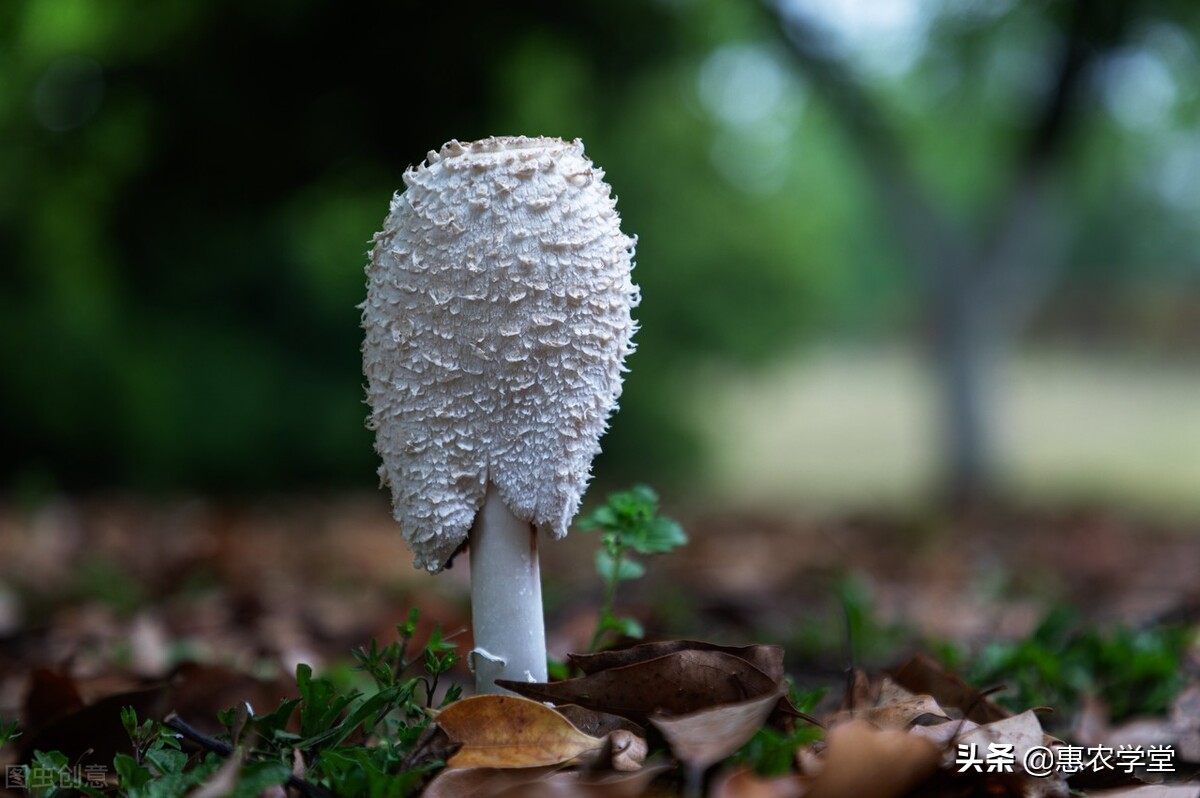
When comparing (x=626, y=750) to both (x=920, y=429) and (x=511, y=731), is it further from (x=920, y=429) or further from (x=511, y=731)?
(x=920, y=429)

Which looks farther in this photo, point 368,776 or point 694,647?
point 694,647

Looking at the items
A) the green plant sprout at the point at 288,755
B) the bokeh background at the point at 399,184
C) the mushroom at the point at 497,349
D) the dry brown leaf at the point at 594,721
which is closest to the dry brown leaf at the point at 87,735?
the green plant sprout at the point at 288,755

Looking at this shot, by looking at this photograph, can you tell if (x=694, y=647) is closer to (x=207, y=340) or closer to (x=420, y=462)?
(x=420, y=462)

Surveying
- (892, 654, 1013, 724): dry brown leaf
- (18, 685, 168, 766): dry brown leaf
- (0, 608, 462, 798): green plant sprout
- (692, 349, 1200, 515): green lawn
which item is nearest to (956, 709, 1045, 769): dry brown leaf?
(892, 654, 1013, 724): dry brown leaf

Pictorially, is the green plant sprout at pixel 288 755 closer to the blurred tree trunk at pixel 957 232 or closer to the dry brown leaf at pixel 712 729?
the dry brown leaf at pixel 712 729

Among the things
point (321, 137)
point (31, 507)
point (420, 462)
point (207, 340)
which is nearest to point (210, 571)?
point (31, 507)

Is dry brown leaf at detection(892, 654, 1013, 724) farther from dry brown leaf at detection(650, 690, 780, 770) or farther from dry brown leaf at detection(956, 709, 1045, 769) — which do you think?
dry brown leaf at detection(650, 690, 780, 770)

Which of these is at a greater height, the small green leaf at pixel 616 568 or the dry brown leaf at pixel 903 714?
the small green leaf at pixel 616 568
